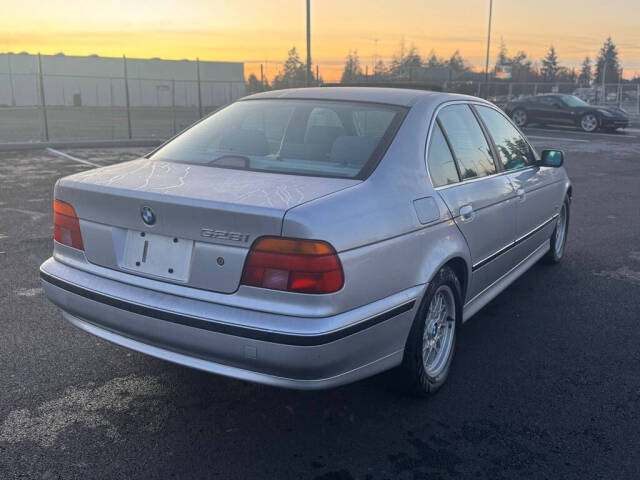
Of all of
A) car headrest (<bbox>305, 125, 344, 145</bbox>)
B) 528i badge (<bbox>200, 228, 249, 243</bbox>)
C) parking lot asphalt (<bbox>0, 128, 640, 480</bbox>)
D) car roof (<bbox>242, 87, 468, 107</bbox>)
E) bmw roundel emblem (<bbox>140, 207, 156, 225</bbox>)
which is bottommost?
parking lot asphalt (<bbox>0, 128, 640, 480</bbox>)

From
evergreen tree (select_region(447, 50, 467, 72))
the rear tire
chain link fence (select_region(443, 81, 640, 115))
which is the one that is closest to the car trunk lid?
the rear tire

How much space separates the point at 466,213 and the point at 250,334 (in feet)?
5.12

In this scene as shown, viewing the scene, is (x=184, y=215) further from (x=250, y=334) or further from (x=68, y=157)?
(x=68, y=157)

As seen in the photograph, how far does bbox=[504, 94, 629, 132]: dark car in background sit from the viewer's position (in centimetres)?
2347

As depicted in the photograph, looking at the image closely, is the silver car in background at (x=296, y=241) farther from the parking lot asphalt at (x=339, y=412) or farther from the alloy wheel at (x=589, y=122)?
the alloy wheel at (x=589, y=122)

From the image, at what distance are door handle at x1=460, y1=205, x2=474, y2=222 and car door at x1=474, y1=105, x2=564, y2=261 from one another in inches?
34.7

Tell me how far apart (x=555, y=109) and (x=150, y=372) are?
24189 millimetres

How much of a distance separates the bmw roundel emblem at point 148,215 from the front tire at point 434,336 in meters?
1.33

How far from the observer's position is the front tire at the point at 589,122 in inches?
938

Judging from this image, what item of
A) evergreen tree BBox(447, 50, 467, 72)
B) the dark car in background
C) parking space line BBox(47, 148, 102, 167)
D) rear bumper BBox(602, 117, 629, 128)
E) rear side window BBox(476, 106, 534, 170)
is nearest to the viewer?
rear side window BBox(476, 106, 534, 170)

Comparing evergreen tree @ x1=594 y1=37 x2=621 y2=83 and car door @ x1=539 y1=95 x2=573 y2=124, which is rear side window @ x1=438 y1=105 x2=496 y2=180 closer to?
car door @ x1=539 y1=95 x2=573 y2=124

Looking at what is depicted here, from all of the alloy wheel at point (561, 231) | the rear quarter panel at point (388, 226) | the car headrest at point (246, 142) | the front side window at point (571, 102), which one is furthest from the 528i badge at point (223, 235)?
the front side window at point (571, 102)

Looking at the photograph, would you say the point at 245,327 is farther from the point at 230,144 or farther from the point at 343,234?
the point at 230,144

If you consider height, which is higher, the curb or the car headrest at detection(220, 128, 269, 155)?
the car headrest at detection(220, 128, 269, 155)
